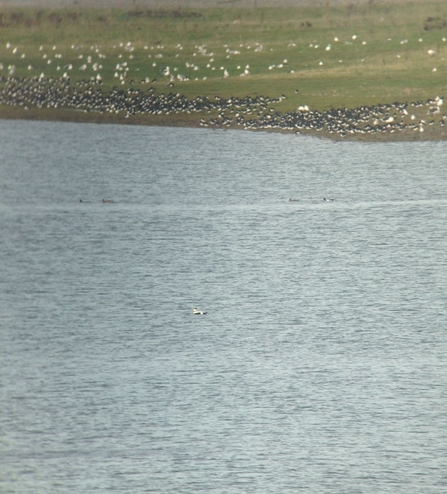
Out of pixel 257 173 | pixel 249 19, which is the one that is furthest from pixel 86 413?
Result: pixel 249 19

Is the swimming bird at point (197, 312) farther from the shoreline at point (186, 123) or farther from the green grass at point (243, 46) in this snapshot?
the green grass at point (243, 46)

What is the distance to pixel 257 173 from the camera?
33.1 meters

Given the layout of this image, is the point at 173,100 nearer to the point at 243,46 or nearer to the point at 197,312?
the point at 243,46

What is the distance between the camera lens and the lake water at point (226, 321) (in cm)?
1257

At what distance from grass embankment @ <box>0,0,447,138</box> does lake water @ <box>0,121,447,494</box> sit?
201 inches

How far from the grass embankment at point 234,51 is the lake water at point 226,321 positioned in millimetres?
5110

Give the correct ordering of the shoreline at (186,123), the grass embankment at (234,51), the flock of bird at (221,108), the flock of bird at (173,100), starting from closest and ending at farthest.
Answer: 1. the shoreline at (186,123)
2. the flock of bird at (221,108)
3. the flock of bird at (173,100)
4. the grass embankment at (234,51)

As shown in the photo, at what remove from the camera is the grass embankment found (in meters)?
40.2

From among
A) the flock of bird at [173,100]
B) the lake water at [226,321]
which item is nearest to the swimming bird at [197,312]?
the lake water at [226,321]

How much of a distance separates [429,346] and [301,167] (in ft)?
56.9

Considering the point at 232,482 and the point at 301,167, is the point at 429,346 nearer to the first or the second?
the point at 232,482

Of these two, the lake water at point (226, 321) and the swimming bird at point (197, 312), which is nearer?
the lake water at point (226, 321)

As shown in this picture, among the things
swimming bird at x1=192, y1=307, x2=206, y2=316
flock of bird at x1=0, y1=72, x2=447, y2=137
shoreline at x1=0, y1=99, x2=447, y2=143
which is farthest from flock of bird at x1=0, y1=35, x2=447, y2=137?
swimming bird at x1=192, y1=307, x2=206, y2=316

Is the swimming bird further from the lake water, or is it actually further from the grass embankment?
the grass embankment
